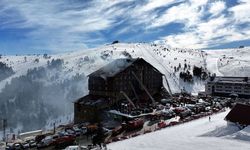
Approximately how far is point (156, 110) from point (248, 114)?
870 inches

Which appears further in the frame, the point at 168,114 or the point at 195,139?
the point at 168,114

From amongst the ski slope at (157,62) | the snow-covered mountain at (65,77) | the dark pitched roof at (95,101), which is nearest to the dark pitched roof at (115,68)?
the dark pitched roof at (95,101)

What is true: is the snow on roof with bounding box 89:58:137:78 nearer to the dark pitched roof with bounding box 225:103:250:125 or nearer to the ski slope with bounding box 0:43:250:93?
the dark pitched roof with bounding box 225:103:250:125

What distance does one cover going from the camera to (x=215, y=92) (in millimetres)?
91312

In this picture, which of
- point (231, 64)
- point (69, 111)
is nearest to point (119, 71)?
point (69, 111)

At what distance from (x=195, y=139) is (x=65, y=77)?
399 ft

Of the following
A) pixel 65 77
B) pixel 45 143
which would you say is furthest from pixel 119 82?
pixel 65 77

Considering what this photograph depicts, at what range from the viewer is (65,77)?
156m

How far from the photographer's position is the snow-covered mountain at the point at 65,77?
126625 millimetres

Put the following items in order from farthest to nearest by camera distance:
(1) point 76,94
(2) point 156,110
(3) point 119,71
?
(1) point 76,94, (3) point 119,71, (2) point 156,110

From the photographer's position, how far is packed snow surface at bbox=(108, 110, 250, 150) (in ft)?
122

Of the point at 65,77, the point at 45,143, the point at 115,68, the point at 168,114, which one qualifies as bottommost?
the point at 45,143

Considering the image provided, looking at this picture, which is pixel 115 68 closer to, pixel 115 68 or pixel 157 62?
pixel 115 68

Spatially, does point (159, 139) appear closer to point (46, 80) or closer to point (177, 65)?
point (177, 65)
